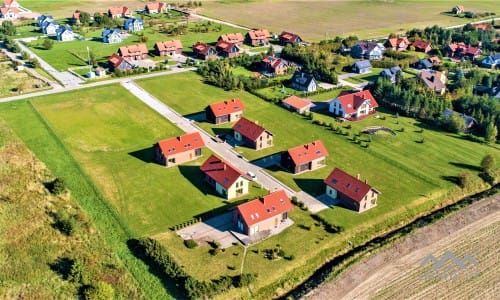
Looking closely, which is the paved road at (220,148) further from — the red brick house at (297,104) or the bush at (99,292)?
the bush at (99,292)

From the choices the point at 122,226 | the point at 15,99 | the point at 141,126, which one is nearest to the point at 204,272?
the point at 122,226

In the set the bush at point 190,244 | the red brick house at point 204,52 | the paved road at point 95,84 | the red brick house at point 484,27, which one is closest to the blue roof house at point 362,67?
the red brick house at point 204,52

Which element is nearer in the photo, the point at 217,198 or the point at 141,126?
the point at 217,198

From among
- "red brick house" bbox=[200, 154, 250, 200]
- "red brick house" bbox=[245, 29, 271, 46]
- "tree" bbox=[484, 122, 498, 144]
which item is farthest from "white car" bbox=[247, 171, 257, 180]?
"red brick house" bbox=[245, 29, 271, 46]

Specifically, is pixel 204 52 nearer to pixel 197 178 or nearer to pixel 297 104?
pixel 297 104

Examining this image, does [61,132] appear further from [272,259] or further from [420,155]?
[420,155]

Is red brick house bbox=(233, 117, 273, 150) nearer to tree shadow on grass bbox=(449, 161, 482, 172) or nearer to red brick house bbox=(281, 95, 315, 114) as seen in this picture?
red brick house bbox=(281, 95, 315, 114)
